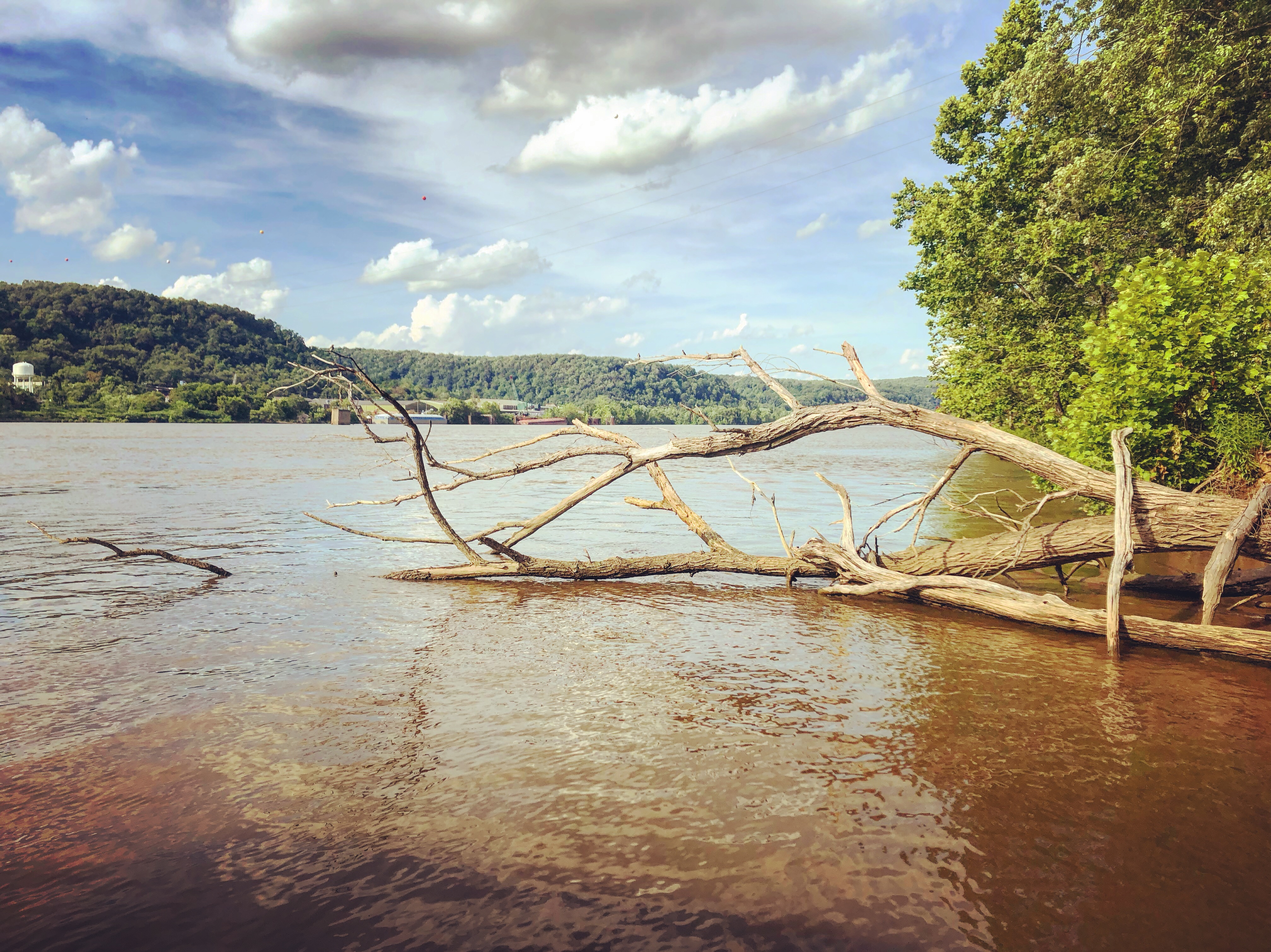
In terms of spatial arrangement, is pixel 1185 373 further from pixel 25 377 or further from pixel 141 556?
pixel 25 377

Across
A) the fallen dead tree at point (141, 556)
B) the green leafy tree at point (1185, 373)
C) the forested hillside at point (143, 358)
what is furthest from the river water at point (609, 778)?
the forested hillside at point (143, 358)

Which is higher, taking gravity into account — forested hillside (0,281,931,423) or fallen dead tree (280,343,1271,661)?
forested hillside (0,281,931,423)

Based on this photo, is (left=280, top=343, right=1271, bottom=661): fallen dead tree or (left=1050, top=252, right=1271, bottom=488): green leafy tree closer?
(left=280, top=343, right=1271, bottom=661): fallen dead tree

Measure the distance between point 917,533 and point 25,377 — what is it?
146284 mm

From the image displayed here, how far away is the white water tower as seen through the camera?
11331 cm

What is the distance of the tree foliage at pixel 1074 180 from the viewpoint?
15.3 m

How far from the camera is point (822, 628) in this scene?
8.97 meters

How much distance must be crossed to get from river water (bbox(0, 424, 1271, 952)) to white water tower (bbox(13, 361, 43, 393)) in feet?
437

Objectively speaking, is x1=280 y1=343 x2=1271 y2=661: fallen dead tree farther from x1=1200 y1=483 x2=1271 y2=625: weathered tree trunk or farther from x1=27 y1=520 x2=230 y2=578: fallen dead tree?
x1=27 y1=520 x2=230 y2=578: fallen dead tree

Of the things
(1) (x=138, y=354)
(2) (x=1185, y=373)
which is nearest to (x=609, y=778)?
(2) (x=1185, y=373)

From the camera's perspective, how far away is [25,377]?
117m

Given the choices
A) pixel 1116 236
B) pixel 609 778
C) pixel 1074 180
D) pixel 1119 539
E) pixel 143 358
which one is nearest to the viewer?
pixel 609 778

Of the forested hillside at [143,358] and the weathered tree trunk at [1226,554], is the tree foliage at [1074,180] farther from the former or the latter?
the forested hillside at [143,358]

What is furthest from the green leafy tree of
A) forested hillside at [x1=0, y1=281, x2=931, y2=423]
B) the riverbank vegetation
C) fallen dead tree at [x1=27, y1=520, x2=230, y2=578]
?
forested hillside at [x1=0, y1=281, x2=931, y2=423]
